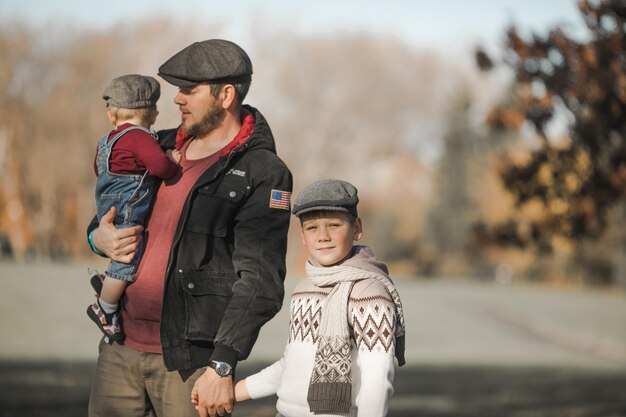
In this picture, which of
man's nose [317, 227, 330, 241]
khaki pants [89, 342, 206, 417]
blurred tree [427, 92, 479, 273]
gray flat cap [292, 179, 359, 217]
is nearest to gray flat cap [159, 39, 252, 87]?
gray flat cap [292, 179, 359, 217]

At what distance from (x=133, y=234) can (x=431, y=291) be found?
3455cm

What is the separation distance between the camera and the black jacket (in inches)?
149

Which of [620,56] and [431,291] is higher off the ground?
[620,56]

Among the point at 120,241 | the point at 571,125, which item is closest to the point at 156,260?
the point at 120,241

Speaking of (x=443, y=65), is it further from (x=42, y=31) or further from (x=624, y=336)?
(x=624, y=336)

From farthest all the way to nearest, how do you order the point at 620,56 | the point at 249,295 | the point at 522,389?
1. the point at 522,389
2. the point at 620,56
3. the point at 249,295

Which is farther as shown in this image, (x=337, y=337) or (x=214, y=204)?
(x=214, y=204)

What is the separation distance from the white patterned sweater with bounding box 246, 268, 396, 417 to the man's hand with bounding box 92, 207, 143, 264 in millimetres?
623

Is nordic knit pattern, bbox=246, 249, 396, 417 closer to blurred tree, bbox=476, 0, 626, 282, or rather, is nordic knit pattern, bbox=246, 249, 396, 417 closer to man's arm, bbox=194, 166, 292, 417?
man's arm, bbox=194, 166, 292, 417

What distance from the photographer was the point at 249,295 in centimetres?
374

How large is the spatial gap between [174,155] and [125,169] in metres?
0.19

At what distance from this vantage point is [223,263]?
387 centimetres

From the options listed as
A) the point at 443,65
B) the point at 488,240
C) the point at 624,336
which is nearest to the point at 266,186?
the point at 488,240

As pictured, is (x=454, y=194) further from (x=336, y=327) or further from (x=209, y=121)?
(x=336, y=327)
